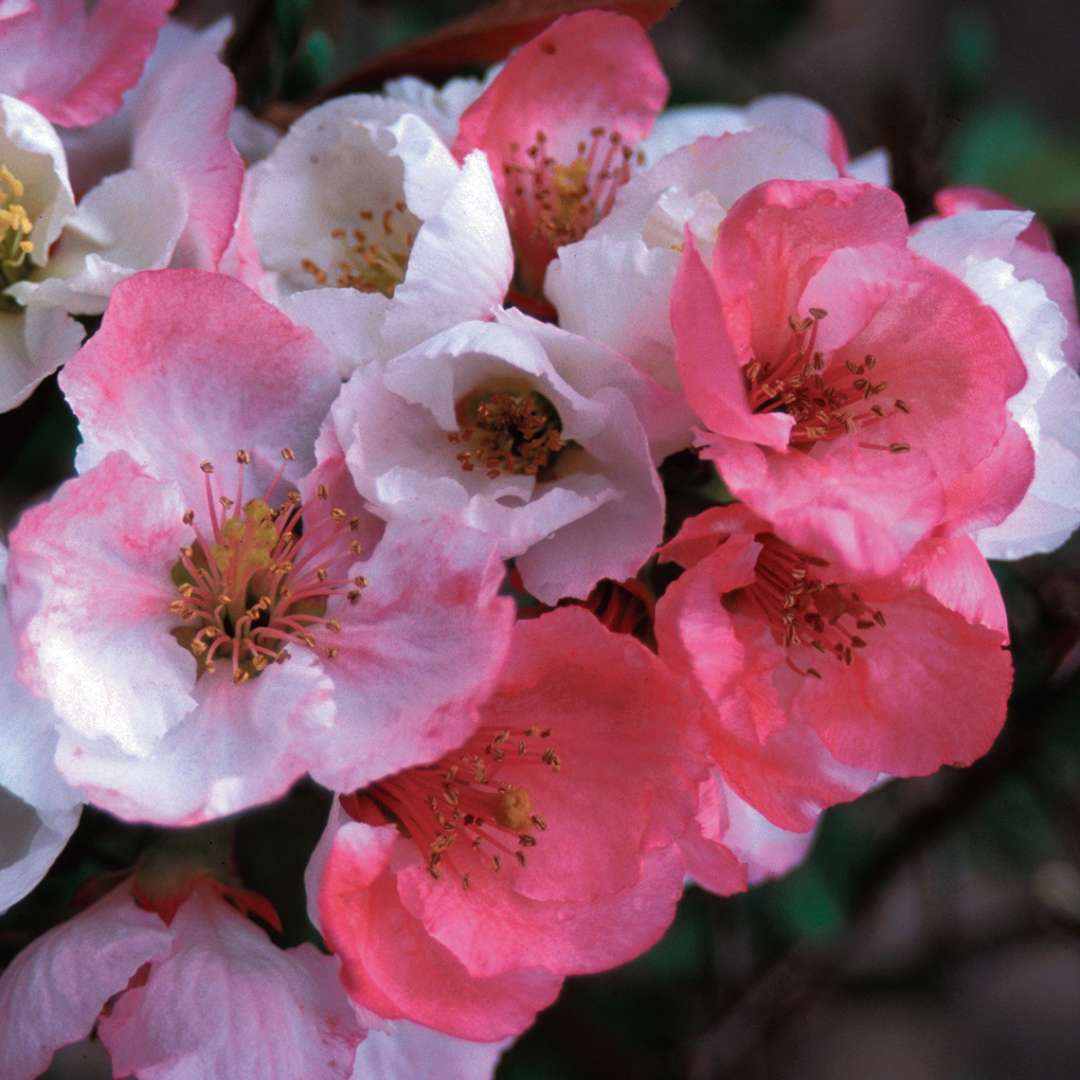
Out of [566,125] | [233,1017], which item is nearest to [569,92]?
[566,125]

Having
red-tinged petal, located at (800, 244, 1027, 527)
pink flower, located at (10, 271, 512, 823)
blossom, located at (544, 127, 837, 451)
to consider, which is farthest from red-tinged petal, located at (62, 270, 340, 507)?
red-tinged petal, located at (800, 244, 1027, 527)

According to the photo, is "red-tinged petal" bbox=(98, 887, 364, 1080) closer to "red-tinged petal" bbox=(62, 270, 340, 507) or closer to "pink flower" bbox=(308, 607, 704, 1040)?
"pink flower" bbox=(308, 607, 704, 1040)

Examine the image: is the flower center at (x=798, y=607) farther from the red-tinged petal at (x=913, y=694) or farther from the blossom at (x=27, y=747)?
the blossom at (x=27, y=747)

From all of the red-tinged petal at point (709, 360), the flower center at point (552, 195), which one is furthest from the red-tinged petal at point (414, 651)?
the flower center at point (552, 195)

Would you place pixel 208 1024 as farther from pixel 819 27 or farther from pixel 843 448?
pixel 819 27

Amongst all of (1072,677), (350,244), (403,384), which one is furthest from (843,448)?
(1072,677)

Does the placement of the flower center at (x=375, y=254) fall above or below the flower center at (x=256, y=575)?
above
